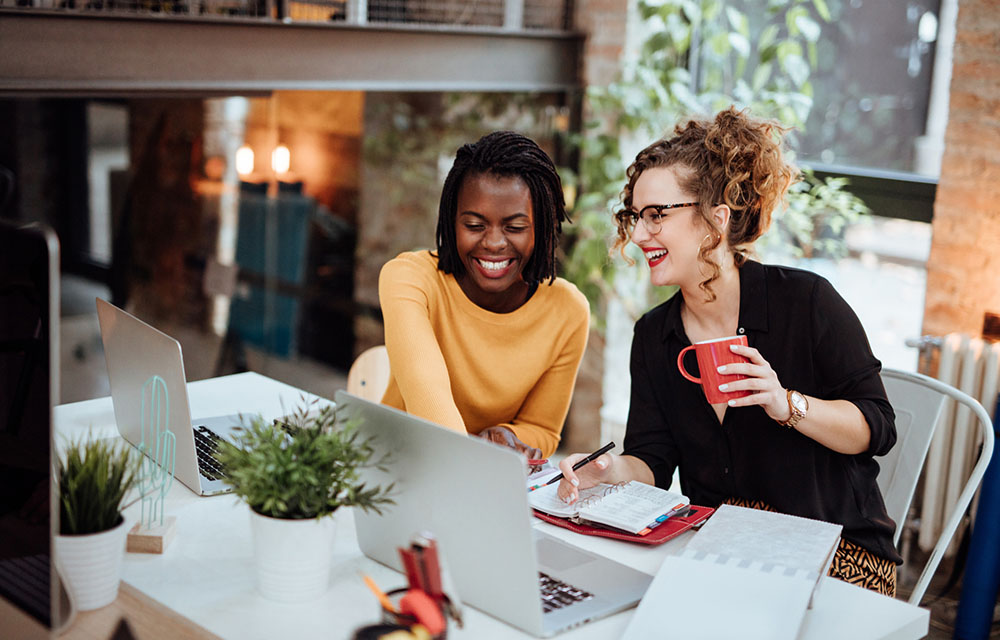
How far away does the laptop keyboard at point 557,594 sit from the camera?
131cm

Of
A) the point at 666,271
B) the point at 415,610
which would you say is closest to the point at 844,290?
the point at 666,271

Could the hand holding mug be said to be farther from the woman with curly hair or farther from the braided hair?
the braided hair

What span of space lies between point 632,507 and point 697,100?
2672 mm

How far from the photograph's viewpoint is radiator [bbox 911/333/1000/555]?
9.74ft

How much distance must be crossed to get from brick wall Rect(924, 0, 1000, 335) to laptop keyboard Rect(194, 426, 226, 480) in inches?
94.9

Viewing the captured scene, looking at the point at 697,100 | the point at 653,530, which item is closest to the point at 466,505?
the point at 653,530

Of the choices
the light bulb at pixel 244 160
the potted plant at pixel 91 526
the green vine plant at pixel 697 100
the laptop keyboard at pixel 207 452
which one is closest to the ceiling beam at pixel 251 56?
the green vine plant at pixel 697 100

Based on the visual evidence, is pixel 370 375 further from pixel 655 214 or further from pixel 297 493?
pixel 297 493

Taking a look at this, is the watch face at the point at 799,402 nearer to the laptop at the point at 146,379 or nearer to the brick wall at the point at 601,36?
the laptop at the point at 146,379

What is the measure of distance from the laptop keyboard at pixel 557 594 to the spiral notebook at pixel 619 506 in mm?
196

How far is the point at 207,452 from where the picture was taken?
186 cm

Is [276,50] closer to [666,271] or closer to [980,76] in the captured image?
[666,271]

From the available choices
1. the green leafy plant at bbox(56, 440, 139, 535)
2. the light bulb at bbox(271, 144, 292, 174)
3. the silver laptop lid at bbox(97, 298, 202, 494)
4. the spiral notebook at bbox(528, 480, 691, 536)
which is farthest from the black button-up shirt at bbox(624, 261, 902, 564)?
the light bulb at bbox(271, 144, 292, 174)

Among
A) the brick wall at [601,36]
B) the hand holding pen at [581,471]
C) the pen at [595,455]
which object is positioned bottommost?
the hand holding pen at [581,471]
